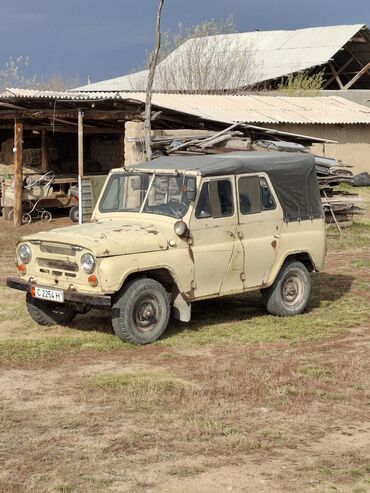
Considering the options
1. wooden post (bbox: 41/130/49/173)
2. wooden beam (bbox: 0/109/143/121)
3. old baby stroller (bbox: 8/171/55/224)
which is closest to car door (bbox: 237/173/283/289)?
wooden beam (bbox: 0/109/143/121)

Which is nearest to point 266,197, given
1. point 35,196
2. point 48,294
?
point 48,294

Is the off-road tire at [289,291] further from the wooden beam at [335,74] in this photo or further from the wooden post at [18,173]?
the wooden beam at [335,74]

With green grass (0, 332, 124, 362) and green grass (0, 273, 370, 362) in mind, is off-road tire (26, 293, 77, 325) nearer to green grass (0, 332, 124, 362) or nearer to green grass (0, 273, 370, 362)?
green grass (0, 273, 370, 362)

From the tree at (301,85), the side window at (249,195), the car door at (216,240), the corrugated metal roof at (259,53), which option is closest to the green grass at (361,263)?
the side window at (249,195)

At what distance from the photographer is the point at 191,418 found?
5852 millimetres

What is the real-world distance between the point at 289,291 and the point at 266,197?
1.25 metres

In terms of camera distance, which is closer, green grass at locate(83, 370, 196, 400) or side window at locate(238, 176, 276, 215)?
green grass at locate(83, 370, 196, 400)

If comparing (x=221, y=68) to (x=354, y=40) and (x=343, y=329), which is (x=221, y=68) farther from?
(x=343, y=329)

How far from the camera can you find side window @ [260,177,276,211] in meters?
9.06

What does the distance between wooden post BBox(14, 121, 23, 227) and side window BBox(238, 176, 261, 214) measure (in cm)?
1062

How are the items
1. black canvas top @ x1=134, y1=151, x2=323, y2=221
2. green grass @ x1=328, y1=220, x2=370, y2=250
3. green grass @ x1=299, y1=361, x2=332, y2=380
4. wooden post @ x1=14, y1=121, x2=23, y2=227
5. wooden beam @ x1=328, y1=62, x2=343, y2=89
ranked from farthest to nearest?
1. wooden beam @ x1=328, y1=62, x2=343, y2=89
2. wooden post @ x1=14, y1=121, x2=23, y2=227
3. green grass @ x1=328, y1=220, x2=370, y2=250
4. black canvas top @ x1=134, y1=151, x2=323, y2=221
5. green grass @ x1=299, y1=361, x2=332, y2=380

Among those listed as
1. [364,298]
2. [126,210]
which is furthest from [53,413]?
[364,298]

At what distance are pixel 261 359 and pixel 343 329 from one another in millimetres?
1727

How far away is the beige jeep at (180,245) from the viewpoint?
25.6ft
